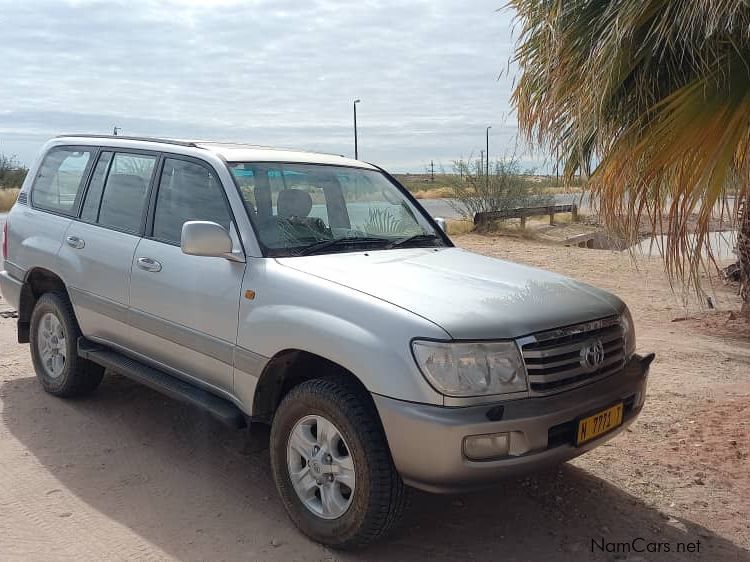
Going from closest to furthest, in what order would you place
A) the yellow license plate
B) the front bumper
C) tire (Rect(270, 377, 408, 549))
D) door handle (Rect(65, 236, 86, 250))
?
the front bumper, tire (Rect(270, 377, 408, 549)), the yellow license plate, door handle (Rect(65, 236, 86, 250))

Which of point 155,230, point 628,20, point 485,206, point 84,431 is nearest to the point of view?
point 628,20

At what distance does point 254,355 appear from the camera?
363 cm

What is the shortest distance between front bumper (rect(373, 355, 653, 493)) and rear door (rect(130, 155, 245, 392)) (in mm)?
1149

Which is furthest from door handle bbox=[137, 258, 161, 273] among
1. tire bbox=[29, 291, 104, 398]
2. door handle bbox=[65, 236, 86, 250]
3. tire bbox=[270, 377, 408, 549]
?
tire bbox=[270, 377, 408, 549]

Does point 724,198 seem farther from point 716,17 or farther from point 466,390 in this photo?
point 466,390

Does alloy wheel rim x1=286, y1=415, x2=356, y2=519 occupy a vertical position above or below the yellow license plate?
below

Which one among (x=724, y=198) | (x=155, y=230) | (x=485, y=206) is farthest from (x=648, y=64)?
(x=485, y=206)

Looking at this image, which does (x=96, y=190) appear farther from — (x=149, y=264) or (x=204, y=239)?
(x=204, y=239)

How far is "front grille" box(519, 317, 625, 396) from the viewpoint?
3137 mm

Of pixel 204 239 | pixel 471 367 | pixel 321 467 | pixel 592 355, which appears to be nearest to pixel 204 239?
pixel 204 239

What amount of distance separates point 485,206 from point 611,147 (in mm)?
17339

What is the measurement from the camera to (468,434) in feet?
9.64

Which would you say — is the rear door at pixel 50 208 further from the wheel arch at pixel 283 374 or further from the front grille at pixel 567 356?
the front grille at pixel 567 356

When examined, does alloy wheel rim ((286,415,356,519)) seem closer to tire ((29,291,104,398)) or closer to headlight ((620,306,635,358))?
headlight ((620,306,635,358))
